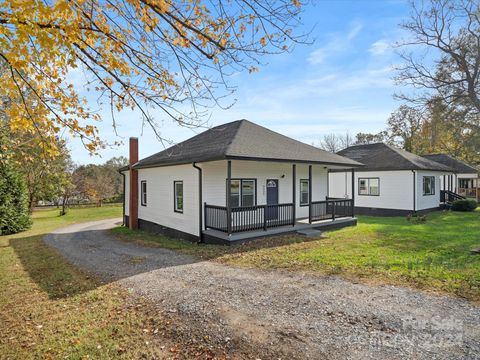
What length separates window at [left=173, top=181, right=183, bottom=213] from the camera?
12.4 metres

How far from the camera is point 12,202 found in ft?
50.8

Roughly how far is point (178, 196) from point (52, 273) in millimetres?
5740

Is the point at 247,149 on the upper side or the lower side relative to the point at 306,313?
upper

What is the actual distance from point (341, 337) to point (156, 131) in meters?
4.30

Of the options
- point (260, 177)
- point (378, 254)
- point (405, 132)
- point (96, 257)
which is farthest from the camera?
point (405, 132)

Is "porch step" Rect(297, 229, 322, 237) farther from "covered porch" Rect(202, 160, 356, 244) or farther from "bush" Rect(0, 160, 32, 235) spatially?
"bush" Rect(0, 160, 32, 235)

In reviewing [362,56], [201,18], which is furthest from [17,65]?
[362,56]

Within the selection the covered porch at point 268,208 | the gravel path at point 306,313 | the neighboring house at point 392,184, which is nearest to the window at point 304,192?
the covered porch at point 268,208

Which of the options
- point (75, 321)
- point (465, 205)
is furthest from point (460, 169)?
point (75, 321)

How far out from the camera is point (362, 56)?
946cm

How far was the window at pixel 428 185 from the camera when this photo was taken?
19264 millimetres

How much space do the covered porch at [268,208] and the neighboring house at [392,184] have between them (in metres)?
4.74

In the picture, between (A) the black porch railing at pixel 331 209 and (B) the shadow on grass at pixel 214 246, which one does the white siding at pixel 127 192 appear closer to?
(B) the shadow on grass at pixel 214 246

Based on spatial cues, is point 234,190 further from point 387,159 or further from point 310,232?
point 387,159
